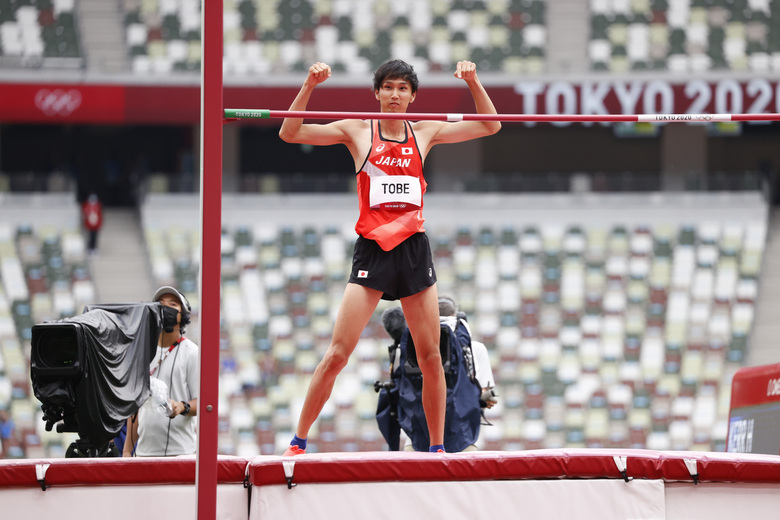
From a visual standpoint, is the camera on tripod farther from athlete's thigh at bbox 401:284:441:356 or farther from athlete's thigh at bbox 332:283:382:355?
athlete's thigh at bbox 401:284:441:356

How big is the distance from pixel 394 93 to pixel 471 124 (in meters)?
0.38

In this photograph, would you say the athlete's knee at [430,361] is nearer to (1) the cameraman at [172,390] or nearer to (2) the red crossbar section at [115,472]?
(2) the red crossbar section at [115,472]

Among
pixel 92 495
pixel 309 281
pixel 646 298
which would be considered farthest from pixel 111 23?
pixel 92 495

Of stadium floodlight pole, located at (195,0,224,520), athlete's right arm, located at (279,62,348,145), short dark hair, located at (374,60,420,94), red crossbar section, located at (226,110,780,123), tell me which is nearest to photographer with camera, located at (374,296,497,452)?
athlete's right arm, located at (279,62,348,145)

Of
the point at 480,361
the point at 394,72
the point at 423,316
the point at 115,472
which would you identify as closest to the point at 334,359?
the point at 423,316

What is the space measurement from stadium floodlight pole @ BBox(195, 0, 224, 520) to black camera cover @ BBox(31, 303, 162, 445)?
84 centimetres

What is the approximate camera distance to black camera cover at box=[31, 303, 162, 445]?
141 inches

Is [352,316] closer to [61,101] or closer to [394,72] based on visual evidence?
[394,72]

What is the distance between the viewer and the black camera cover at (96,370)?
3580mm

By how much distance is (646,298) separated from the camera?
12875mm

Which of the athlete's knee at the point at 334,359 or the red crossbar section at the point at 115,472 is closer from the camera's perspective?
the red crossbar section at the point at 115,472

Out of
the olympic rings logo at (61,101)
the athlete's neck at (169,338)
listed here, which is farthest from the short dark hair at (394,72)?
the olympic rings logo at (61,101)

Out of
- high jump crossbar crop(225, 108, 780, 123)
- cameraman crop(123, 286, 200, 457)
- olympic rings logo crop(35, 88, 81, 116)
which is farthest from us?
olympic rings logo crop(35, 88, 81, 116)

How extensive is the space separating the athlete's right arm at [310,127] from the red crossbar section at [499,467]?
117 centimetres
